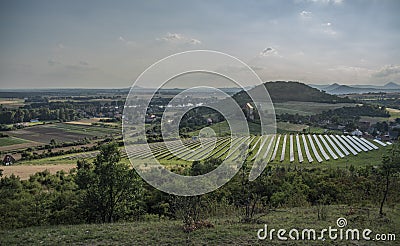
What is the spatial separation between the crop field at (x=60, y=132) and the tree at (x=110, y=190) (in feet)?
128

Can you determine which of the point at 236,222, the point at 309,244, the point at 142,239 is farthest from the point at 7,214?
the point at 309,244

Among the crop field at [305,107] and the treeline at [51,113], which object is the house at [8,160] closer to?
the treeline at [51,113]

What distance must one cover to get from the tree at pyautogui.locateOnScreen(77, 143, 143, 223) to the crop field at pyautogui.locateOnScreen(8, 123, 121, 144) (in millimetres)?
38996

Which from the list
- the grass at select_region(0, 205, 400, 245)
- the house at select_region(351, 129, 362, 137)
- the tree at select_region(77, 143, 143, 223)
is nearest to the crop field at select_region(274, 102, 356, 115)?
the house at select_region(351, 129, 362, 137)

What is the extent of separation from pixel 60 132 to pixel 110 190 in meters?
48.3

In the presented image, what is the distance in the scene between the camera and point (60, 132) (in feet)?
186

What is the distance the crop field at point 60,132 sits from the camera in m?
50.9

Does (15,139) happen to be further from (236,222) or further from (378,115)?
(378,115)

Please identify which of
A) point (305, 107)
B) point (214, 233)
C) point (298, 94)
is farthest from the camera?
point (298, 94)

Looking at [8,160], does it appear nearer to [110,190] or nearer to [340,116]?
[110,190]

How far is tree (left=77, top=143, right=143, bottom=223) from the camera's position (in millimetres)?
13461

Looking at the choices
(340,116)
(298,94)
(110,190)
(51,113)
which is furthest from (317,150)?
(51,113)

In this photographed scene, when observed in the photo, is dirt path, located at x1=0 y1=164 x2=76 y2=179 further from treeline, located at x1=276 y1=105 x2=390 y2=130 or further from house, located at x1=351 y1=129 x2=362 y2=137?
house, located at x1=351 y1=129 x2=362 y2=137

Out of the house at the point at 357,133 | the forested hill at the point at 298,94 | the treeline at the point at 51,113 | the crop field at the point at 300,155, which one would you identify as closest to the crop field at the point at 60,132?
the treeline at the point at 51,113
